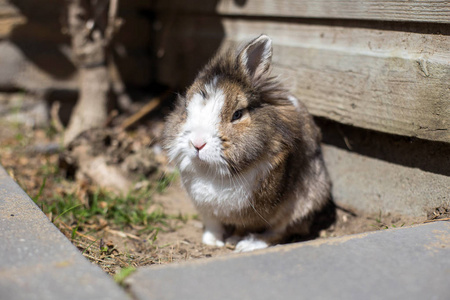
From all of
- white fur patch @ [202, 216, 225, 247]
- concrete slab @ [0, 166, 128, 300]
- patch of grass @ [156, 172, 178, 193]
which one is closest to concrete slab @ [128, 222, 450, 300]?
concrete slab @ [0, 166, 128, 300]

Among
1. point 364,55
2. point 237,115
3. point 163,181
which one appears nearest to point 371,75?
point 364,55

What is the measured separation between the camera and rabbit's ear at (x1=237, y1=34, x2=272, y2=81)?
Result: 258cm

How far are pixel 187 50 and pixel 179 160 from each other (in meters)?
2.34

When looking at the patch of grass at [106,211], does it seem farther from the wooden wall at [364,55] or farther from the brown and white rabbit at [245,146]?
the wooden wall at [364,55]

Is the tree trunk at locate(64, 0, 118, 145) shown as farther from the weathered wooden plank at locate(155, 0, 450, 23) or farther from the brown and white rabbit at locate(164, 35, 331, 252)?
the brown and white rabbit at locate(164, 35, 331, 252)

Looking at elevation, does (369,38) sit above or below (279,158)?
above

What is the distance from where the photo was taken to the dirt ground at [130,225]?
110 inches

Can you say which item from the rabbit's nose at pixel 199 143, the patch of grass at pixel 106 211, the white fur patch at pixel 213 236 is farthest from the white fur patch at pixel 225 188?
the patch of grass at pixel 106 211

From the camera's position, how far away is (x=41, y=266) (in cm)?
181

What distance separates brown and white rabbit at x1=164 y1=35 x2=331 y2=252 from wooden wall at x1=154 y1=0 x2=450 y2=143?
456 mm

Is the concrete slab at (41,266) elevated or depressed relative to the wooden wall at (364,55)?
depressed

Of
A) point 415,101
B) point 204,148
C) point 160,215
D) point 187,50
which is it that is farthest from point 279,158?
point 187,50

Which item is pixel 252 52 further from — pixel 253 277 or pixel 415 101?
pixel 253 277

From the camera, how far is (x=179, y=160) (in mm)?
2701
